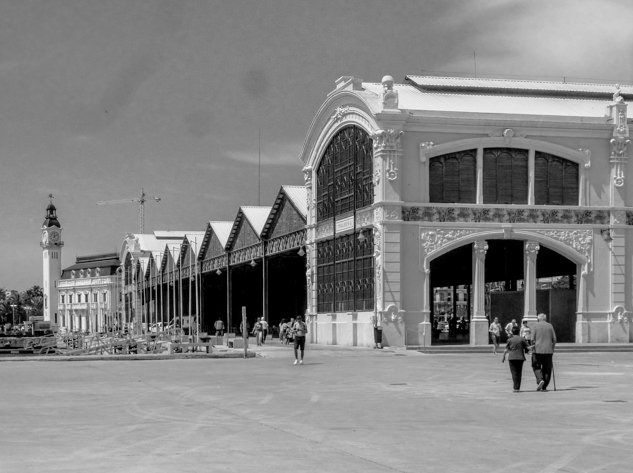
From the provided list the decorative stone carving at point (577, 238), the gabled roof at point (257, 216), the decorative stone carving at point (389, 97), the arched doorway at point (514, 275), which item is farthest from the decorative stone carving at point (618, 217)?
the gabled roof at point (257, 216)

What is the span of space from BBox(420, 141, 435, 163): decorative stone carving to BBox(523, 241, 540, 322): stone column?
6.62 metres

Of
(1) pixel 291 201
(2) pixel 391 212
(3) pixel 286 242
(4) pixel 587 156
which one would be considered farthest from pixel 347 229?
(3) pixel 286 242

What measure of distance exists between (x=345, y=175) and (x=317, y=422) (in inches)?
1554

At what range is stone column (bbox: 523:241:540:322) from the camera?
2051 inches

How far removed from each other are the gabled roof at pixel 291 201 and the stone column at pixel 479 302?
14.5m

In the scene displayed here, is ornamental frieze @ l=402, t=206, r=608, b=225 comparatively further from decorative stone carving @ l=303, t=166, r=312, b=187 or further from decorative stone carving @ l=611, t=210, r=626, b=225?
decorative stone carving @ l=303, t=166, r=312, b=187

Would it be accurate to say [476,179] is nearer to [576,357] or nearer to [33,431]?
[576,357]

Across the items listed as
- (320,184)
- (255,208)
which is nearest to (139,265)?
(255,208)

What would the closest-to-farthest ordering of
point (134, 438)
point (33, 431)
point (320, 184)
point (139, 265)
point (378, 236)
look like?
1. point (134, 438)
2. point (33, 431)
3. point (378, 236)
4. point (320, 184)
5. point (139, 265)

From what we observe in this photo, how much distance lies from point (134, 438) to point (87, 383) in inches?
501

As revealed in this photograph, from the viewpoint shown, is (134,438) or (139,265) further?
(139,265)

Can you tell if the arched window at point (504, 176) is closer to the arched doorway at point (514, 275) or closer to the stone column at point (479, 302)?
the stone column at point (479, 302)

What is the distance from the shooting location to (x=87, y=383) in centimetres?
2759

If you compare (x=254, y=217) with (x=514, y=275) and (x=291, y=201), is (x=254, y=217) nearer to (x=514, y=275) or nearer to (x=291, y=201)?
(x=291, y=201)
